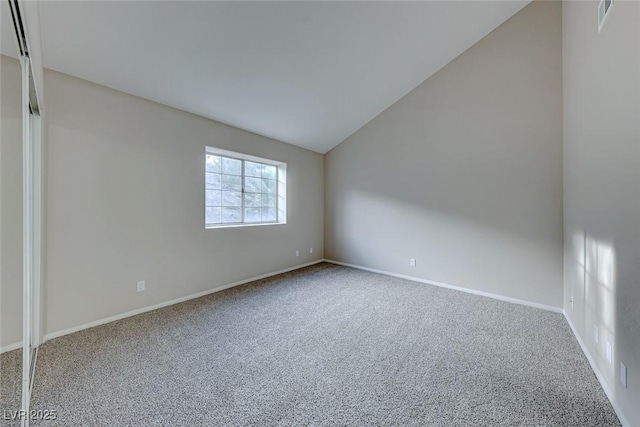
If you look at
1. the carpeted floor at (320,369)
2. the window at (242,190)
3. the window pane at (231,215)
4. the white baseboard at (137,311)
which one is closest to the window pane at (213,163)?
the window at (242,190)

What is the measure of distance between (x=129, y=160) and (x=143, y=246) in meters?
0.94

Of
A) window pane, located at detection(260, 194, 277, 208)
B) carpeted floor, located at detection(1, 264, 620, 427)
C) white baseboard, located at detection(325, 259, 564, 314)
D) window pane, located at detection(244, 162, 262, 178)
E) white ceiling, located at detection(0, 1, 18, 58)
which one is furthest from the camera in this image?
window pane, located at detection(260, 194, 277, 208)

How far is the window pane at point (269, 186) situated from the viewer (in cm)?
457

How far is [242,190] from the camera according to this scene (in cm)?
417

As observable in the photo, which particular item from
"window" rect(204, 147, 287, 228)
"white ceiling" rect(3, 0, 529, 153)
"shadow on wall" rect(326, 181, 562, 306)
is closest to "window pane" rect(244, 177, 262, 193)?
"window" rect(204, 147, 287, 228)

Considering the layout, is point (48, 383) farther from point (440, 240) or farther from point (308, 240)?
point (440, 240)

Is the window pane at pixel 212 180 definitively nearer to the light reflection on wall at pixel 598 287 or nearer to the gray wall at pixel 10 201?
the gray wall at pixel 10 201

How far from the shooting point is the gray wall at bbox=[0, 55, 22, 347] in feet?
3.44

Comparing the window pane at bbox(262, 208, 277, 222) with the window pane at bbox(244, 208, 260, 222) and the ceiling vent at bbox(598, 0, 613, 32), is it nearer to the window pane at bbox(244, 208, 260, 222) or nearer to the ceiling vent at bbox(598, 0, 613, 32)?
the window pane at bbox(244, 208, 260, 222)

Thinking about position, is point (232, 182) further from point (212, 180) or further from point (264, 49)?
point (264, 49)

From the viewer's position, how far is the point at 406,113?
4.30 metres

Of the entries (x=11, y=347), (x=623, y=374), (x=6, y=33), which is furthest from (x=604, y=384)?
(x=6, y=33)

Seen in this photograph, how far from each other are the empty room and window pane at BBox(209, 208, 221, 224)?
0.03 m

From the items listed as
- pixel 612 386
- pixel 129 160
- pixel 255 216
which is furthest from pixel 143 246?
pixel 612 386
